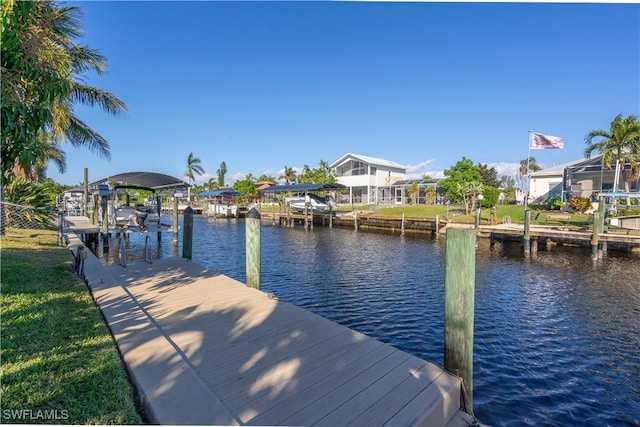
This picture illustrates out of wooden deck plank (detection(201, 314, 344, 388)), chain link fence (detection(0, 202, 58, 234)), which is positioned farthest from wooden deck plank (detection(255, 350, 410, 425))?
chain link fence (detection(0, 202, 58, 234))

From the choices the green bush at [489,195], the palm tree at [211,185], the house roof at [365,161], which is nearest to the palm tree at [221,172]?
the palm tree at [211,185]

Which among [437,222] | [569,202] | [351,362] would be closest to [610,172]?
[569,202]

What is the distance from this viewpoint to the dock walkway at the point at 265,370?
10.3 feet

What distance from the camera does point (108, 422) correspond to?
271 cm

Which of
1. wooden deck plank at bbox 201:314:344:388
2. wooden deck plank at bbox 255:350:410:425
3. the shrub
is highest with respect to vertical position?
the shrub

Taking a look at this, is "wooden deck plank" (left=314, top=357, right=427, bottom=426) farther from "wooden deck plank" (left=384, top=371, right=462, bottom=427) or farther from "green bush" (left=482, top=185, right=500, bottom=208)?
"green bush" (left=482, top=185, right=500, bottom=208)

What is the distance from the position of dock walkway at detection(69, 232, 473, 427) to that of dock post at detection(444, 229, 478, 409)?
0.81 feet

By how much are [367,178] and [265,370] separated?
45241mm

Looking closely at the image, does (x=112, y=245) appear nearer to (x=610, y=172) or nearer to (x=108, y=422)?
(x=108, y=422)

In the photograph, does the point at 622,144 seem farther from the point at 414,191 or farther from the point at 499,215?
the point at 414,191

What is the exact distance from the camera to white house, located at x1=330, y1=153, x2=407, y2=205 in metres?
48.5

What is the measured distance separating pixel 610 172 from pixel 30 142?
37895 millimetres

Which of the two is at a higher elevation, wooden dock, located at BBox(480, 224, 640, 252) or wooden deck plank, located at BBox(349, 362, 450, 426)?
wooden dock, located at BBox(480, 224, 640, 252)

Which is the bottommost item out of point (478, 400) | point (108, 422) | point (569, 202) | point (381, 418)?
point (478, 400)
